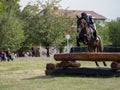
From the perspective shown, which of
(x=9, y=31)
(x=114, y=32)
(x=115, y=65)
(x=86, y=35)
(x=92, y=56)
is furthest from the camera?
(x=114, y=32)

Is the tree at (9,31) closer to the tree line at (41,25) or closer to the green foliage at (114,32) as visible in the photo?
the tree line at (41,25)

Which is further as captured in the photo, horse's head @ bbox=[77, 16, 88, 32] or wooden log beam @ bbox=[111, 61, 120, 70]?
horse's head @ bbox=[77, 16, 88, 32]

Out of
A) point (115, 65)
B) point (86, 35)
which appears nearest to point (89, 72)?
point (115, 65)

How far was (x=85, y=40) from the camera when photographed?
1848cm

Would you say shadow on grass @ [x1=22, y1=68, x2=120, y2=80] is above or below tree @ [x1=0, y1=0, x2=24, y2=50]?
below

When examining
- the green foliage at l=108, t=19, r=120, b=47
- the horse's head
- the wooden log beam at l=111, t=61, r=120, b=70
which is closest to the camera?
the wooden log beam at l=111, t=61, r=120, b=70

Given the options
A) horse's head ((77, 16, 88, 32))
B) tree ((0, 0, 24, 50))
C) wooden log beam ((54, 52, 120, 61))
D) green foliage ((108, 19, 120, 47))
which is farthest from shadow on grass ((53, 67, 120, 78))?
green foliage ((108, 19, 120, 47))

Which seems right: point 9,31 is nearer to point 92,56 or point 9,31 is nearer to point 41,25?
point 41,25

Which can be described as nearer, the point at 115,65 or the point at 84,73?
the point at 115,65

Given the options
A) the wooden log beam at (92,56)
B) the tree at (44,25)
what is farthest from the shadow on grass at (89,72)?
the tree at (44,25)

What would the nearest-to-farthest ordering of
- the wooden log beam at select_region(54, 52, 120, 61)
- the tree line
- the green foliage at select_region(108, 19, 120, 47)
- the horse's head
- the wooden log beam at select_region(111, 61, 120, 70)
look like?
the wooden log beam at select_region(111, 61, 120, 70) < the wooden log beam at select_region(54, 52, 120, 61) < the horse's head < the tree line < the green foliage at select_region(108, 19, 120, 47)

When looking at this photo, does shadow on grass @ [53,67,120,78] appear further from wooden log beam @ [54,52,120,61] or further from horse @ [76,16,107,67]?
horse @ [76,16,107,67]

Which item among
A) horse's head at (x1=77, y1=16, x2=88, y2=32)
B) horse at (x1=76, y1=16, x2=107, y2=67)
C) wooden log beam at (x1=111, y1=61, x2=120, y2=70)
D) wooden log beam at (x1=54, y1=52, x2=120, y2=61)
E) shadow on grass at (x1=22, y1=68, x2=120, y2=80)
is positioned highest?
horse's head at (x1=77, y1=16, x2=88, y2=32)

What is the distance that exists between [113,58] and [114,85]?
10.4 feet
